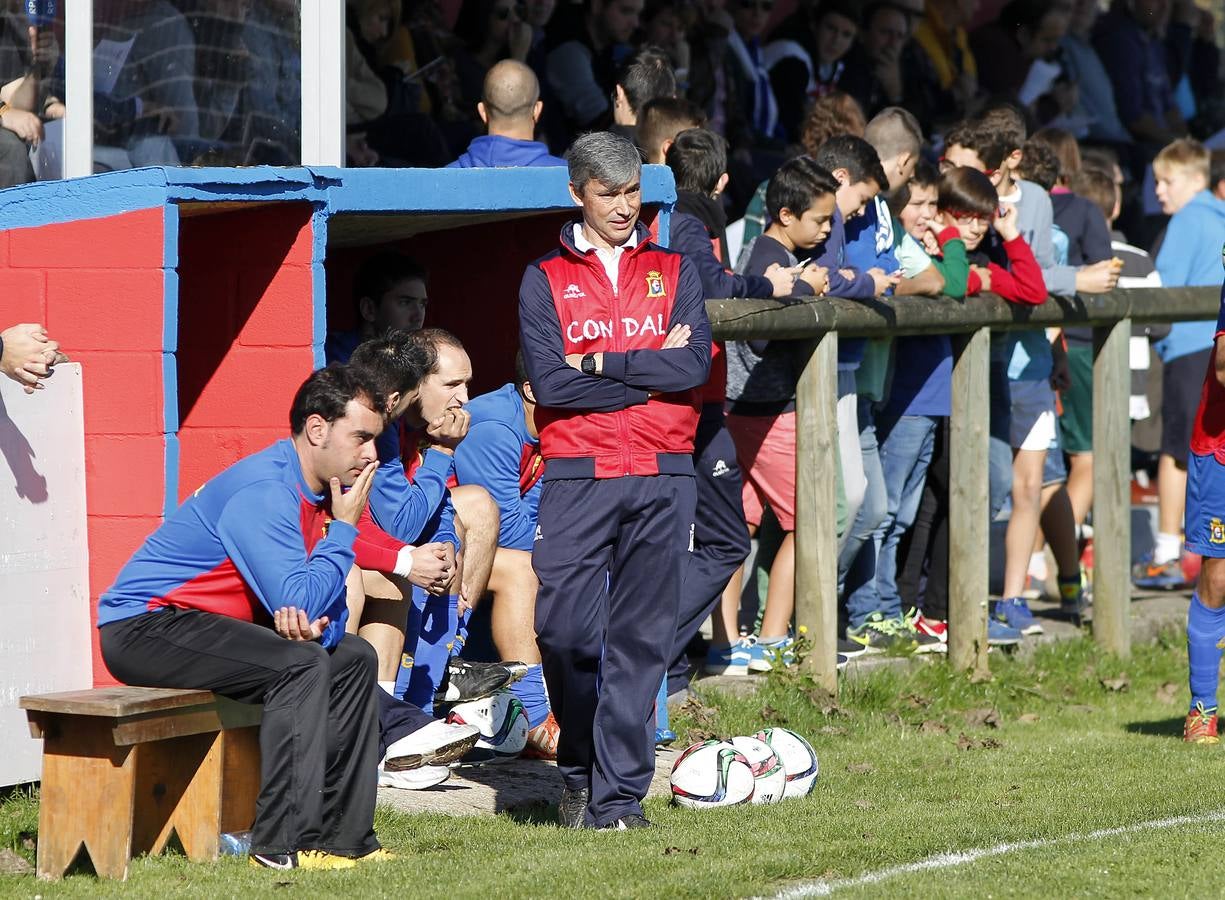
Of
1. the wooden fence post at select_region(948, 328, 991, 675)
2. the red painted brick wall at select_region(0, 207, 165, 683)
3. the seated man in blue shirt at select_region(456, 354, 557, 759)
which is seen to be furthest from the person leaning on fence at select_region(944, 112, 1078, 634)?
the red painted brick wall at select_region(0, 207, 165, 683)

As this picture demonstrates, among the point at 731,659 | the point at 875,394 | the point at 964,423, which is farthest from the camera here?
the point at 964,423

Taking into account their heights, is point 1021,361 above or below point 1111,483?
above

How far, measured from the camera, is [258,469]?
555 centimetres

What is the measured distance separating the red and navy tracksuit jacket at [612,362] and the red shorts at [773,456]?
7.58 feet

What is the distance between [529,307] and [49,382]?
1.47 metres

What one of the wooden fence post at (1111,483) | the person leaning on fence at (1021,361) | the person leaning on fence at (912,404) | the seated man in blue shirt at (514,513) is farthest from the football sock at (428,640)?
the wooden fence post at (1111,483)

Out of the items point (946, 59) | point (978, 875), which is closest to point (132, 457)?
point (978, 875)

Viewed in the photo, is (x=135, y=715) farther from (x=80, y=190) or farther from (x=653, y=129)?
(x=653, y=129)

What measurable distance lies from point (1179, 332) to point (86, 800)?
782cm

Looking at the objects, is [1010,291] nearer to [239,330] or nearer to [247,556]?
[239,330]

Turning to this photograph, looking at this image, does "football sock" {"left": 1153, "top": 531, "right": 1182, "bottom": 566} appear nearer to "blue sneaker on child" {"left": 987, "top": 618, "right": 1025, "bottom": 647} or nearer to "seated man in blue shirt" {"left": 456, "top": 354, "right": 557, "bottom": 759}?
"blue sneaker on child" {"left": 987, "top": 618, "right": 1025, "bottom": 647}

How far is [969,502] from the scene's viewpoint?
29.0 feet

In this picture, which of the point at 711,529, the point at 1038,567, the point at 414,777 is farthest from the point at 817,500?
the point at 1038,567

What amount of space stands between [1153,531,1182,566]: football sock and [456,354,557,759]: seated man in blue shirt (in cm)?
525
